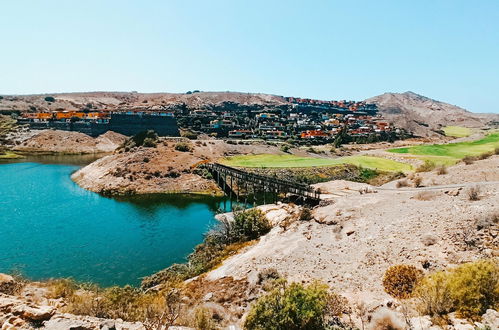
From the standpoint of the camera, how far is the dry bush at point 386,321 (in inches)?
480

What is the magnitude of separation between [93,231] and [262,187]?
22421 millimetres

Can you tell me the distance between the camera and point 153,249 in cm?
3008

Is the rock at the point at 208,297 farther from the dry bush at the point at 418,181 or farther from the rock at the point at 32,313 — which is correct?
the dry bush at the point at 418,181

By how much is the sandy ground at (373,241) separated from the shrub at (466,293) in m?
2.51

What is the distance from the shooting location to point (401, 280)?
15211 millimetres

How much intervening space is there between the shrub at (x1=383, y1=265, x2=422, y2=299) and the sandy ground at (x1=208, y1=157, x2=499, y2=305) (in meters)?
0.45

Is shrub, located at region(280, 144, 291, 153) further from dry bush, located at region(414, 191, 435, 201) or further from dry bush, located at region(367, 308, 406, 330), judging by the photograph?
dry bush, located at region(367, 308, 406, 330)

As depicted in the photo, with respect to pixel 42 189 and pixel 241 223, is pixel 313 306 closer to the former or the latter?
pixel 241 223

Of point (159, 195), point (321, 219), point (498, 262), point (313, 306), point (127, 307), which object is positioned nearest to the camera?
point (313, 306)

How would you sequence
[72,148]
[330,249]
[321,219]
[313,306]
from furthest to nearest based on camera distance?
[72,148], [321,219], [330,249], [313,306]

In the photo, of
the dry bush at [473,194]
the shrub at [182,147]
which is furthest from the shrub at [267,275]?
the shrub at [182,147]

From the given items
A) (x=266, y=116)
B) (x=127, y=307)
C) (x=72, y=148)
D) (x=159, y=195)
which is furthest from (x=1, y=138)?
(x=127, y=307)

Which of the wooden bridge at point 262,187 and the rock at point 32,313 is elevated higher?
→ the rock at point 32,313

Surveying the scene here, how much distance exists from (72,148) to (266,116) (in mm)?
78532
